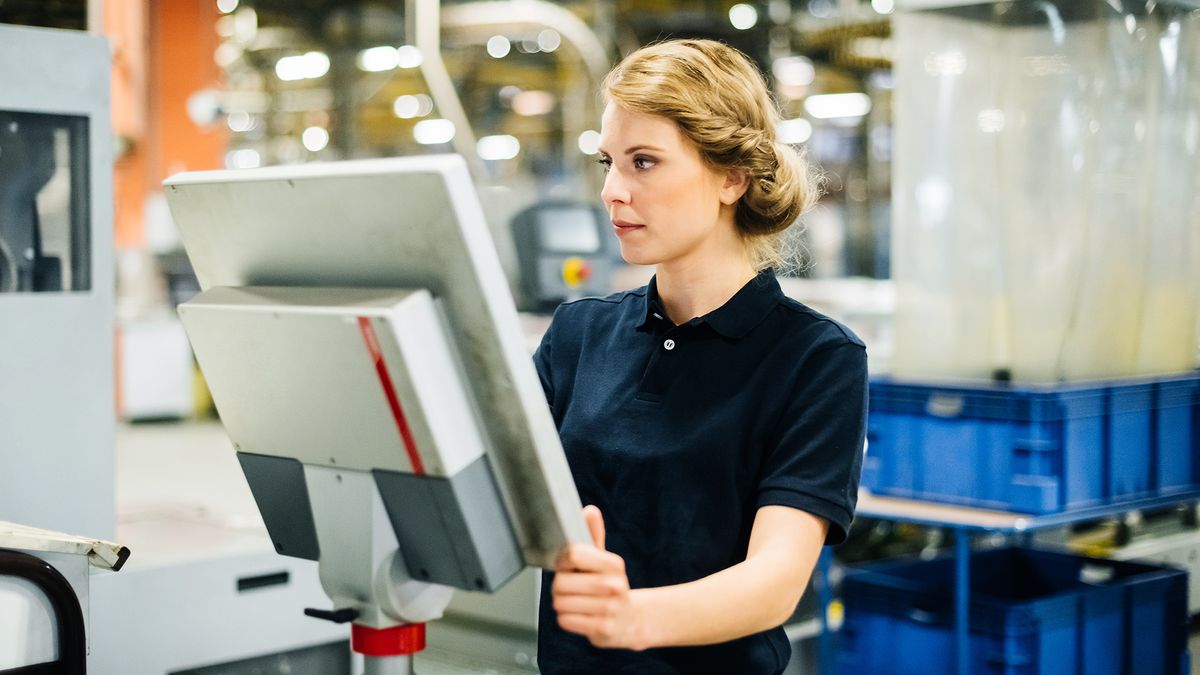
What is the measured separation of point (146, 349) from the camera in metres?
8.34

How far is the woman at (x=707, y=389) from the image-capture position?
1.27m

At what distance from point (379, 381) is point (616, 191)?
0.43 m

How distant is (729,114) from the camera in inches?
53.1

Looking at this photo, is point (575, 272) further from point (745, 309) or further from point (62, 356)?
point (745, 309)

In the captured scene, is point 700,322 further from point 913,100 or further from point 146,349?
point 146,349

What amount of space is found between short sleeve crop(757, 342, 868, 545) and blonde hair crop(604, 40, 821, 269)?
210mm

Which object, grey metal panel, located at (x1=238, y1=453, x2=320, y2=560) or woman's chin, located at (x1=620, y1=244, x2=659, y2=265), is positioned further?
woman's chin, located at (x1=620, y1=244, x2=659, y2=265)

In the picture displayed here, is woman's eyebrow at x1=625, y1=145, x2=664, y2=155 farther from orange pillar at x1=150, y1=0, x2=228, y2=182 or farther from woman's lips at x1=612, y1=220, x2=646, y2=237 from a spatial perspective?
orange pillar at x1=150, y1=0, x2=228, y2=182

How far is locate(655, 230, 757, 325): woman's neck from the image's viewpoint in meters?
1.40

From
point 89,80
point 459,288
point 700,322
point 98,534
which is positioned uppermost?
point 89,80

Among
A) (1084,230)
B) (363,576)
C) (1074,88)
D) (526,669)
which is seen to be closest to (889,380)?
(1084,230)

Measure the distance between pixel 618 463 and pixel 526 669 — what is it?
84.6 inches

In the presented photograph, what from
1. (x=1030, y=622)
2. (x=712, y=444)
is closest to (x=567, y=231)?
(x=1030, y=622)

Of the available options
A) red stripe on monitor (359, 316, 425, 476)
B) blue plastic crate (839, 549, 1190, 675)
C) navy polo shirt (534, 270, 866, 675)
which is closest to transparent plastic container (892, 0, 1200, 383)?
blue plastic crate (839, 549, 1190, 675)
